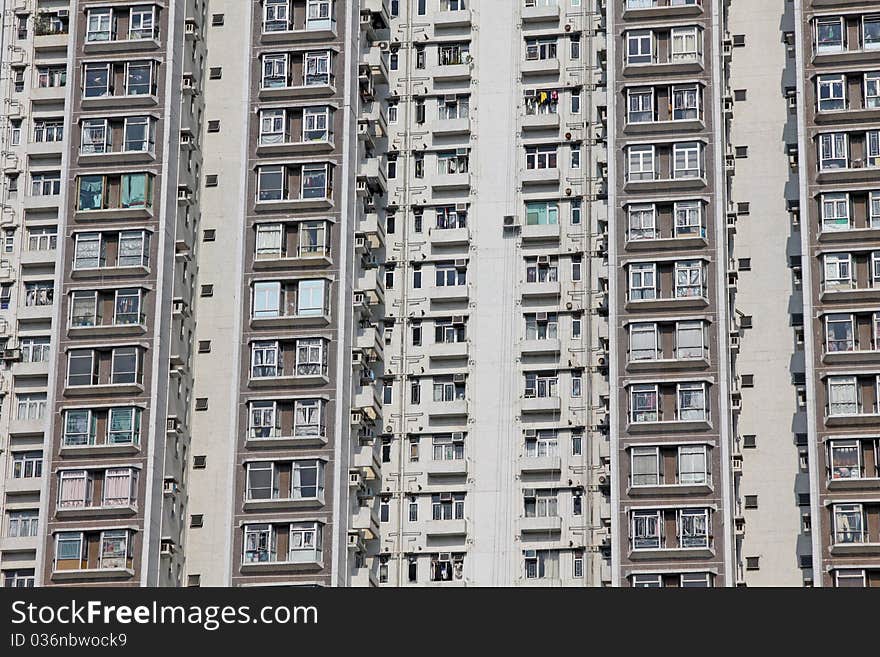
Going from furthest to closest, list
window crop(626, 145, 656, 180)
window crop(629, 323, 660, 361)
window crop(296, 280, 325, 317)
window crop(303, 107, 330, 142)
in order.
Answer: window crop(303, 107, 330, 142) → window crop(296, 280, 325, 317) → window crop(626, 145, 656, 180) → window crop(629, 323, 660, 361)

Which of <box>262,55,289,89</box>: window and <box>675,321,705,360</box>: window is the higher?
<box>262,55,289,89</box>: window

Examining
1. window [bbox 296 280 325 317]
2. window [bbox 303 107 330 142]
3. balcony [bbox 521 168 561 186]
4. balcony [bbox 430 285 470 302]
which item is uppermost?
window [bbox 303 107 330 142]

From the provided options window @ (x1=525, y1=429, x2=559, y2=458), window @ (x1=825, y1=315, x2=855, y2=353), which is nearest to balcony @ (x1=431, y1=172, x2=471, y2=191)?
window @ (x1=525, y1=429, x2=559, y2=458)

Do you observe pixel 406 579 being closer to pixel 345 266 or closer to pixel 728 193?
pixel 345 266

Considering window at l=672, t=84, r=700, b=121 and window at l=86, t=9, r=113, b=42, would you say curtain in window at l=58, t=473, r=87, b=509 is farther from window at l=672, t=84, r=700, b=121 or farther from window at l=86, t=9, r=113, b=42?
window at l=672, t=84, r=700, b=121

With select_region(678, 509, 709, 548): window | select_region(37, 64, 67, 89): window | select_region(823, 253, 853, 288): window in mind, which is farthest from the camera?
select_region(37, 64, 67, 89): window

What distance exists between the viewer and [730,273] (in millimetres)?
105312

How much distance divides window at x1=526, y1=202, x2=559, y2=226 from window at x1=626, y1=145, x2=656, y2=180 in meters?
4.24

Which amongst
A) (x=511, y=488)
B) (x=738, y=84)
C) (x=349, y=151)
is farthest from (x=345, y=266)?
(x=738, y=84)

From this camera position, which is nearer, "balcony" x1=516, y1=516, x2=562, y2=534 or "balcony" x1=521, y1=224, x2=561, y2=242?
"balcony" x1=516, y1=516, x2=562, y2=534

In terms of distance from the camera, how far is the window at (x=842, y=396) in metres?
102

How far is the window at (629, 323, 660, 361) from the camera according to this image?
343 feet

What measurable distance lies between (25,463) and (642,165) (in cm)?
2942

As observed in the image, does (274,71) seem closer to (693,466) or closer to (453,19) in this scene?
(453,19)
